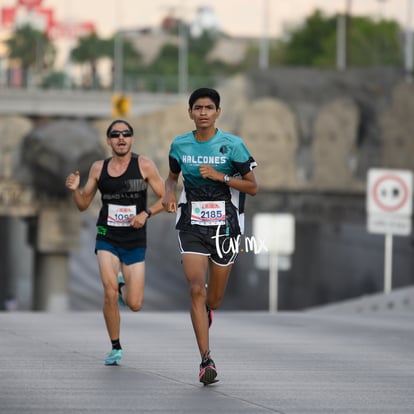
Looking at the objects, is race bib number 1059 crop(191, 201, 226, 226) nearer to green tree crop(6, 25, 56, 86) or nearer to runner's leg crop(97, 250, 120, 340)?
runner's leg crop(97, 250, 120, 340)

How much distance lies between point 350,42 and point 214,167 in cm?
11263

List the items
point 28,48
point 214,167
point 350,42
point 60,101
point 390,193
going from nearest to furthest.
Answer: point 214,167, point 390,193, point 60,101, point 350,42, point 28,48

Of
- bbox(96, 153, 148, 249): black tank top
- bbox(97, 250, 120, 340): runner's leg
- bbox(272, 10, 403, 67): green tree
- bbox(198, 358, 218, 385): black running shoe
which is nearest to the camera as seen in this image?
bbox(198, 358, 218, 385): black running shoe

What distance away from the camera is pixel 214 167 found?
10.7 metres

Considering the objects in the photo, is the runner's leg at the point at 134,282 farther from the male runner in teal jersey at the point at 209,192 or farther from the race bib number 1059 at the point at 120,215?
the male runner in teal jersey at the point at 209,192

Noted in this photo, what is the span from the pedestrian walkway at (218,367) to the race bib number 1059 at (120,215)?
1050 mm

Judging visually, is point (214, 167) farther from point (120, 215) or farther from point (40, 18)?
point (40, 18)

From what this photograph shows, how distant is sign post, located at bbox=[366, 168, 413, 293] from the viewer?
30.7m

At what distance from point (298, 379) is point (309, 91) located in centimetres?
4626

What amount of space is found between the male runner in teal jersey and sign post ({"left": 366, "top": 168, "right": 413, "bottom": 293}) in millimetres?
20107

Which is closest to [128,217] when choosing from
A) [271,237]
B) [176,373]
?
[176,373]

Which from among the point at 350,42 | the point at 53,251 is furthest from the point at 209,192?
the point at 350,42

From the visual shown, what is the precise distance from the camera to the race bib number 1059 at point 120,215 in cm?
1167

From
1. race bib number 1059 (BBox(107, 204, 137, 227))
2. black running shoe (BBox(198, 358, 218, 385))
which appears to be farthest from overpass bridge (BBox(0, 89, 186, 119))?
black running shoe (BBox(198, 358, 218, 385))
